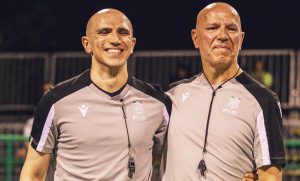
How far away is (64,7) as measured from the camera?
17.7m

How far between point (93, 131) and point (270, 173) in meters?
1.16

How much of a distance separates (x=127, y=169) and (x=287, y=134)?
673 cm

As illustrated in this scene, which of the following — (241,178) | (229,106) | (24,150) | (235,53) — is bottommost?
(24,150)

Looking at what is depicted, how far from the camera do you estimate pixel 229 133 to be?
16.5ft

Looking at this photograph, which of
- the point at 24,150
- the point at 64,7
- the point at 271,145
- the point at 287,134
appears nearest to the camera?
the point at 271,145

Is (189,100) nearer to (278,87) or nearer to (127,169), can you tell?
(127,169)

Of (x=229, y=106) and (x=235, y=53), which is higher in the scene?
(x=235, y=53)

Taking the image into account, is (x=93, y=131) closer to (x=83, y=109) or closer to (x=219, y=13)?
(x=83, y=109)

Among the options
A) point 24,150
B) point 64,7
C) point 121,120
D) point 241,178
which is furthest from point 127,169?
point 64,7

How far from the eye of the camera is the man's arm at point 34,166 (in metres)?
5.20

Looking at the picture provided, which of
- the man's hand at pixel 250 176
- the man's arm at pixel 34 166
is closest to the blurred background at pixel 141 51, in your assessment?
the man's arm at pixel 34 166

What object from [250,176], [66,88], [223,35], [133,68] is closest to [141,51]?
[133,68]

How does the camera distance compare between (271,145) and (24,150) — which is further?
(24,150)

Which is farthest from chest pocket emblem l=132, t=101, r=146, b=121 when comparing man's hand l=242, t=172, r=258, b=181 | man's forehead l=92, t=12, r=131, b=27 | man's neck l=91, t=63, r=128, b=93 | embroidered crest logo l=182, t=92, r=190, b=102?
man's hand l=242, t=172, r=258, b=181
